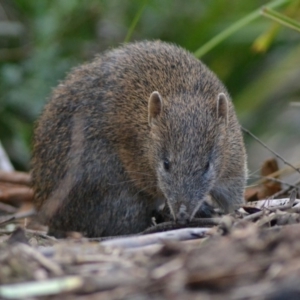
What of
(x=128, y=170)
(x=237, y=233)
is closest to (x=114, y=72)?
(x=128, y=170)

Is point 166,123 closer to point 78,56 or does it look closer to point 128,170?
point 128,170

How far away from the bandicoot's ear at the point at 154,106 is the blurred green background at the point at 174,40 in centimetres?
399

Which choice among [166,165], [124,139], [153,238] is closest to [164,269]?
[153,238]

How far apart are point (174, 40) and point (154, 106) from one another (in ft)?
21.5

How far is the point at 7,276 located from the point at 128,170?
3.67 metres

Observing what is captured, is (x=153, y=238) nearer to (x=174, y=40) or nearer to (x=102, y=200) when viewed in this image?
(x=102, y=200)

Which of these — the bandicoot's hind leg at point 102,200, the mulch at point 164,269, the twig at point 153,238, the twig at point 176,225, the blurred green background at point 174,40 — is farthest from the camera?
the blurred green background at point 174,40

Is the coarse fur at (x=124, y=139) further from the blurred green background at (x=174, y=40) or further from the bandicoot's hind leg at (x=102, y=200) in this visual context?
the blurred green background at (x=174, y=40)

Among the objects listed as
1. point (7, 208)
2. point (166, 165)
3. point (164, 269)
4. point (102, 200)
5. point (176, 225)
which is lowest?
point (7, 208)

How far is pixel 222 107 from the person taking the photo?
25.2 ft

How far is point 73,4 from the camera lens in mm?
12234

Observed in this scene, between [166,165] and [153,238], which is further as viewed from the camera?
[166,165]

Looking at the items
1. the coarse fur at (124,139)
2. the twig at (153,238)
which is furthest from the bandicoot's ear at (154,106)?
the twig at (153,238)

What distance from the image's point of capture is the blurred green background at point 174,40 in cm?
1213
